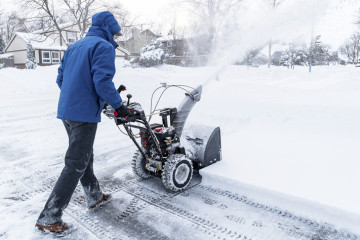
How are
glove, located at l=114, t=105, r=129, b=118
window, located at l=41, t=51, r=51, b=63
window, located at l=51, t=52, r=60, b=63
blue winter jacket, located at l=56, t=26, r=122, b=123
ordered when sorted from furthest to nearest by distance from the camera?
1. window, located at l=51, t=52, r=60, b=63
2. window, located at l=41, t=51, r=51, b=63
3. glove, located at l=114, t=105, r=129, b=118
4. blue winter jacket, located at l=56, t=26, r=122, b=123

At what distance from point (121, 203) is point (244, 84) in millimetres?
8081

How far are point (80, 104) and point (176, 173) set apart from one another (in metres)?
1.42

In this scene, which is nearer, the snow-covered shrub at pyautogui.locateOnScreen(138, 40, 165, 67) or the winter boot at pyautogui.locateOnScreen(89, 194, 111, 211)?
the winter boot at pyautogui.locateOnScreen(89, 194, 111, 211)

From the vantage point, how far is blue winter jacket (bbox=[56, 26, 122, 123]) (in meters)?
2.59

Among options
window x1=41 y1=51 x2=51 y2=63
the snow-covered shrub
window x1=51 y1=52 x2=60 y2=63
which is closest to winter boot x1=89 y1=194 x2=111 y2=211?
the snow-covered shrub

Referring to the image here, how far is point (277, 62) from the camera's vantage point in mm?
38344

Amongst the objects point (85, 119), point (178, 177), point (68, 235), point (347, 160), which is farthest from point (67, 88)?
point (347, 160)

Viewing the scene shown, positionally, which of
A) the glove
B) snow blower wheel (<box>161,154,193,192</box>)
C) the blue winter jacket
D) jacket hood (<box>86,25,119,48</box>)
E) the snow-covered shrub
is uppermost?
the snow-covered shrub

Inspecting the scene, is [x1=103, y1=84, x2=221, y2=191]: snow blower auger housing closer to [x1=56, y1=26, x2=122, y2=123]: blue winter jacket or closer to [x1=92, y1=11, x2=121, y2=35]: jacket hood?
[x1=56, y1=26, x2=122, y2=123]: blue winter jacket

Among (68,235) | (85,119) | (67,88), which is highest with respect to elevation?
(67,88)

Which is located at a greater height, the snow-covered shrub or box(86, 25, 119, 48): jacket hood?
the snow-covered shrub

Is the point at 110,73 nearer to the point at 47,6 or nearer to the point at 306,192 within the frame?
the point at 306,192

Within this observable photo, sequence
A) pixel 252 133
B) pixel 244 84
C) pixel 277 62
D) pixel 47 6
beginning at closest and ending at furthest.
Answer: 1. pixel 252 133
2. pixel 244 84
3. pixel 47 6
4. pixel 277 62

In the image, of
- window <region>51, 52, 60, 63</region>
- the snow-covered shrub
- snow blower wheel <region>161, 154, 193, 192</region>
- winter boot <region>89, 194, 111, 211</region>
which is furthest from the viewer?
window <region>51, 52, 60, 63</region>
